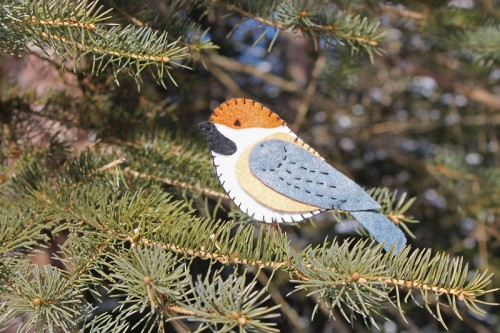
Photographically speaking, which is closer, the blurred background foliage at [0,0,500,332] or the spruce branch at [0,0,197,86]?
the spruce branch at [0,0,197,86]

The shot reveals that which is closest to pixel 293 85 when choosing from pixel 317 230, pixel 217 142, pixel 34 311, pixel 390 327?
pixel 317 230

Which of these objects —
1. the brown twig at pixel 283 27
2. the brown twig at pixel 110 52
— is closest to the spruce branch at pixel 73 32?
the brown twig at pixel 110 52

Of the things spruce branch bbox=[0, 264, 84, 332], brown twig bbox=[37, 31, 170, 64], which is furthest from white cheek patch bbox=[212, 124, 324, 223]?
spruce branch bbox=[0, 264, 84, 332]

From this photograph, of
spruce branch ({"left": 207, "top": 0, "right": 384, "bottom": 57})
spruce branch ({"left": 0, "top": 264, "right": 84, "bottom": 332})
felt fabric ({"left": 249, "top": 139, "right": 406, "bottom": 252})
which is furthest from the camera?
spruce branch ({"left": 207, "top": 0, "right": 384, "bottom": 57})

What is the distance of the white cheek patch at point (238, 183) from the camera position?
687mm

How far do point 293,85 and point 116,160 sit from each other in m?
0.82

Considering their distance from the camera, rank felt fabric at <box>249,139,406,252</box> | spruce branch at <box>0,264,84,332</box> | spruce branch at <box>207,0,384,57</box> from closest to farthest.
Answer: spruce branch at <box>0,264,84,332</box> < felt fabric at <box>249,139,406,252</box> < spruce branch at <box>207,0,384,57</box>

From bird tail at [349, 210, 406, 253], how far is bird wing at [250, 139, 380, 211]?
0.04 ft

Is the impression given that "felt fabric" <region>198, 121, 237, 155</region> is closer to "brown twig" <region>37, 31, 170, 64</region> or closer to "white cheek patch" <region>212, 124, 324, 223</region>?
"white cheek patch" <region>212, 124, 324, 223</region>

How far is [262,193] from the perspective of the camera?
69 centimetres

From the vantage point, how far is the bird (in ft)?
2.17

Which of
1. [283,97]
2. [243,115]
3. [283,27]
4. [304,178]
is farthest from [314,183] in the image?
[283,97]

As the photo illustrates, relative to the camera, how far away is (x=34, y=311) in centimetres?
55

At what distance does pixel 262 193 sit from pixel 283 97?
1.01 meters
